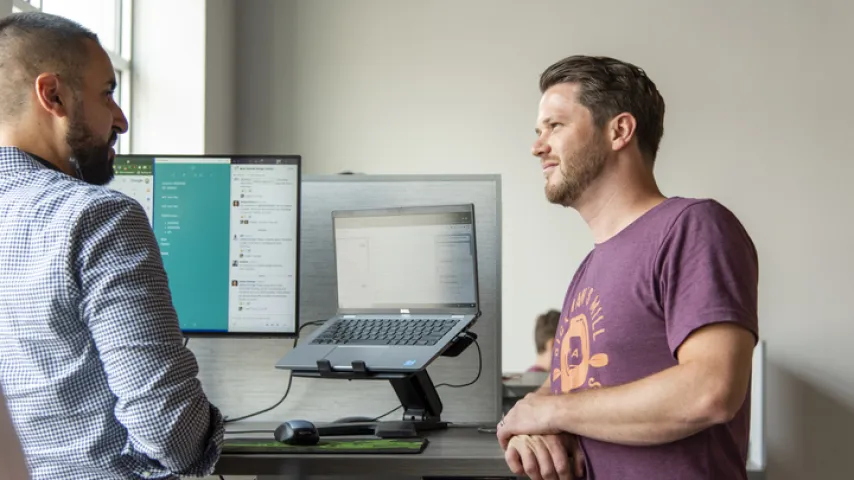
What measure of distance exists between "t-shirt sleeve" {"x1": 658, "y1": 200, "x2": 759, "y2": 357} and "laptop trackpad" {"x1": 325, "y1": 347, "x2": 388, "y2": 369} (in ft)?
2.13

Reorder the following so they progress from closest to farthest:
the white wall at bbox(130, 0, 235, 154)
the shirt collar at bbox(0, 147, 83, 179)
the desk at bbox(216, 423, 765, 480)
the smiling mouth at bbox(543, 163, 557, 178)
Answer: the shirt collar at bbox(0, 147, 83, 179)
the desk at bbox(216, 423, 765, 480)
the smiling mouth at bbox(543, 163, 557, 178)
the white wall at bbox(130, 0, 235, 154)

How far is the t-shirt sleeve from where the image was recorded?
4.34 feet

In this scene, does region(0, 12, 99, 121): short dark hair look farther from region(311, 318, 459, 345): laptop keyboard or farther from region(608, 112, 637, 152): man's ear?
region(608, 112, 637, 152): man's ear

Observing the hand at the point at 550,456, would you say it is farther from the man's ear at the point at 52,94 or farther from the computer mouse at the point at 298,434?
the man's ear at the point at 52,94

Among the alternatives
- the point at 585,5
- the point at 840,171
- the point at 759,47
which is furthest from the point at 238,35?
the point at 840,171

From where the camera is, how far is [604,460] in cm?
146

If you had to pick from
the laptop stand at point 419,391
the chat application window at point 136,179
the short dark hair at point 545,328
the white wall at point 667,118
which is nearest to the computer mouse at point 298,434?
the laptop stand at point 419,391

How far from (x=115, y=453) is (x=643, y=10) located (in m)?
3.70

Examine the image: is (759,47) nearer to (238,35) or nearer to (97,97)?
(238,35)

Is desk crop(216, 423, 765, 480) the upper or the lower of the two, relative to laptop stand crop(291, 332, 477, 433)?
lower

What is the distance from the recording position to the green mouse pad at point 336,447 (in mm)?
1657

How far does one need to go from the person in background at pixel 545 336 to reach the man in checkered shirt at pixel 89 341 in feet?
9.39

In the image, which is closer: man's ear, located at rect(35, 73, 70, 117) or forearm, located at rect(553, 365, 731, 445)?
forearm, located at rect(553, 365, 731, 445)

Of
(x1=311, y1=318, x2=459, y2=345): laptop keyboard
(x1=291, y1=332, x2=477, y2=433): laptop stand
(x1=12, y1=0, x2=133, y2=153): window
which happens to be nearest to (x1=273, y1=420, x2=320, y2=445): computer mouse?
(x1=291, y1=332, x2=477, y2=433): laptop stand
